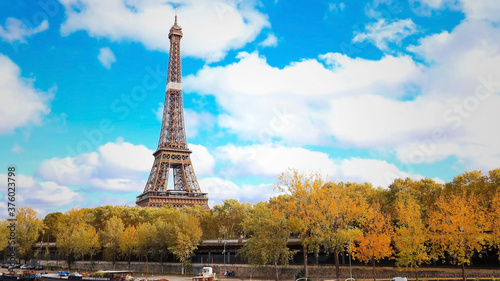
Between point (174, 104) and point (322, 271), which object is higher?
point (174, 104)

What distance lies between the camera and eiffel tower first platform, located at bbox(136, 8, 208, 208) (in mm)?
135000

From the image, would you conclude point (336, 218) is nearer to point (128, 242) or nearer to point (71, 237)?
point (128, 242)

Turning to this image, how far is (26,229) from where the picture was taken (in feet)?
380

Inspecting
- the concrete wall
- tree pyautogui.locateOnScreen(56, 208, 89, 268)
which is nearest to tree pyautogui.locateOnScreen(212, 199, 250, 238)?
the concrete wall

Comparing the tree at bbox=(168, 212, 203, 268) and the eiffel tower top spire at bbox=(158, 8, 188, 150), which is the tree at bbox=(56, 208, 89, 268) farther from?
the eiffel tower top spire at bbox=(158, 8, 188, 150)

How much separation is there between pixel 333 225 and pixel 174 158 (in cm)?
9483

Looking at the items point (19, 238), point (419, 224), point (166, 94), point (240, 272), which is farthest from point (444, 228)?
point (166, 94)

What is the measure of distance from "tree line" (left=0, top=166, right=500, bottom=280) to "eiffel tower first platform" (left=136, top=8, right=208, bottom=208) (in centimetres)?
1049

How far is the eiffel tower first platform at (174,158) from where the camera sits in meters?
135

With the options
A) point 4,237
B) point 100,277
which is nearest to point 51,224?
point 4,237

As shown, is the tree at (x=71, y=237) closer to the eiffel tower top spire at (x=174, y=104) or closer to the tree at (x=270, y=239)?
the eiffel tower top spire at (x=174, y=104)

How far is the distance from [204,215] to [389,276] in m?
63.9

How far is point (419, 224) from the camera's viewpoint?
180ft

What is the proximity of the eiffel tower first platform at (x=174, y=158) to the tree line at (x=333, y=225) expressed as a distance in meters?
10.5
